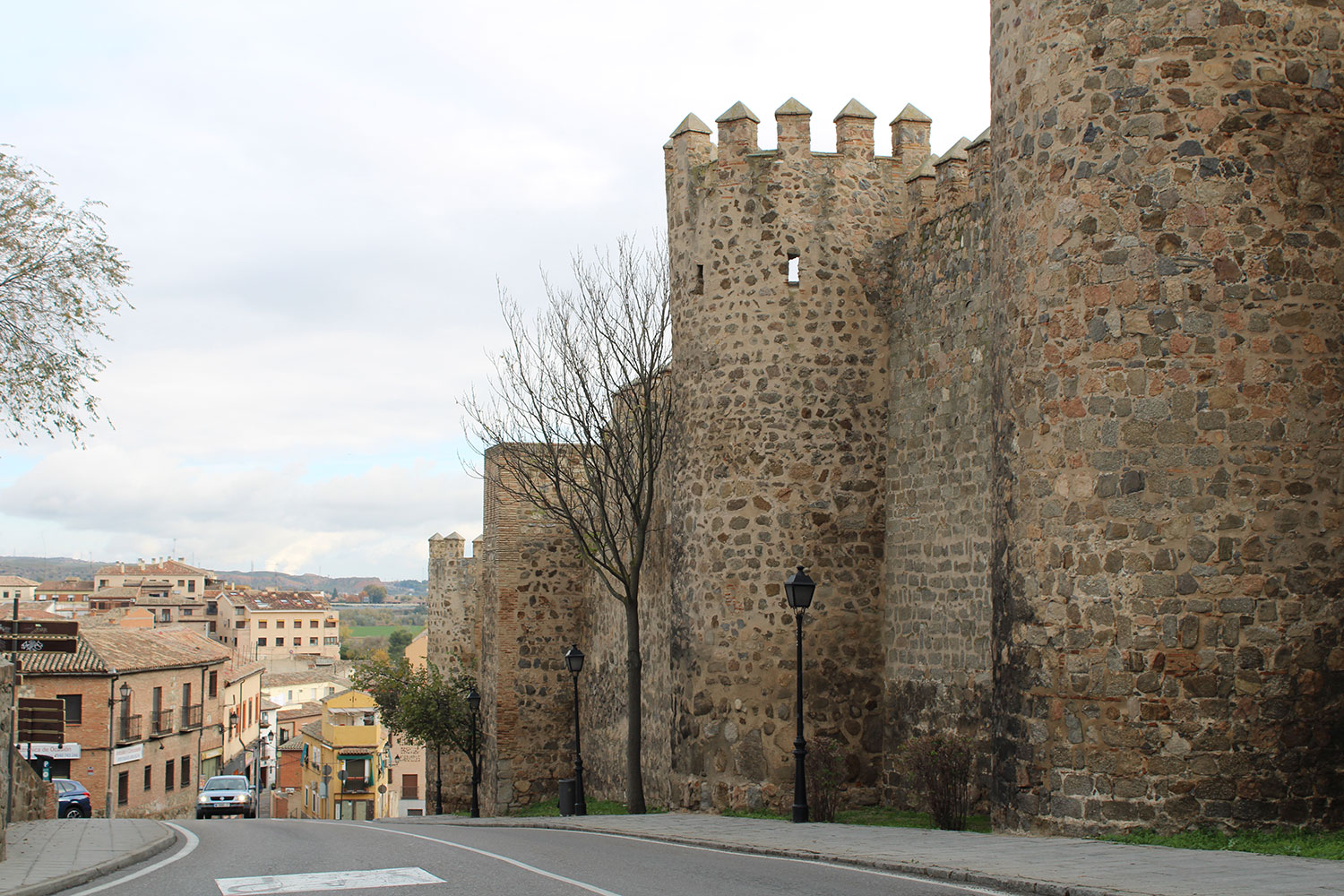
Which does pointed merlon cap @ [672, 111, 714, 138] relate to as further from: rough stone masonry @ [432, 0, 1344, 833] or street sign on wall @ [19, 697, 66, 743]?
street sign on wall @ [19, 697, 66, 743]

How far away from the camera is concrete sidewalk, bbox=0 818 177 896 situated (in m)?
10.8

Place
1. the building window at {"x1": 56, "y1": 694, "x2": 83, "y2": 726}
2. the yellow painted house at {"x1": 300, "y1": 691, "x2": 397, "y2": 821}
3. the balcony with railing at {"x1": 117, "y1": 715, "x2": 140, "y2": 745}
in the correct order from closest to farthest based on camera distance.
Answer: the building window at {"x1": 56, "y1": 694, "x2": 83, "y2": 726} → the balcony with railing at {"x1": 117, "y1": 715, "x2": 140, "y2": 745} → the yellow painted house at {"x1": 300, "y1": 691, "x2": 397, "y2": 821}

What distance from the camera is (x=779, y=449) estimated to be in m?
17.4

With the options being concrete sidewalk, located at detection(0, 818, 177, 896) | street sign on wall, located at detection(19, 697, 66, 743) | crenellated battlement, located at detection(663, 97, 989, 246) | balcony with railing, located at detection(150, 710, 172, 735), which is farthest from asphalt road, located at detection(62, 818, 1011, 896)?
balcony with railing, located at detection(150, 710, 172, 735)

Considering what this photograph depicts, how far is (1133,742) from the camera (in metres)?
10.6

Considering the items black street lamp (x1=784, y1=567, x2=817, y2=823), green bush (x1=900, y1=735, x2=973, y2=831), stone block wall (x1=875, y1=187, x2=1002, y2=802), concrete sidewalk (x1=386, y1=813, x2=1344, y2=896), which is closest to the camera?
concrete sidewalk (x1=386, y1=813, x2=1344, y2=896)

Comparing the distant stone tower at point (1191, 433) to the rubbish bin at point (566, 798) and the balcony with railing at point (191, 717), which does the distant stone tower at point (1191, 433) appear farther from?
the balcony with railing at point (191, 717)

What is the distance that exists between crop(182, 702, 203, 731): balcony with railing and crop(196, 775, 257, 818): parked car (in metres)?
13.9

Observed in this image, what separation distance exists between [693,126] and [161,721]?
1578 inches

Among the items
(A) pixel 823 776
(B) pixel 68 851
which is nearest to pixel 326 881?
(B) pixel 68 851

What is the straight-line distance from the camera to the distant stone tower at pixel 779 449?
17.1 meters

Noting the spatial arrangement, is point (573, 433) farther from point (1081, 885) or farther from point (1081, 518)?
point (1081, 885)

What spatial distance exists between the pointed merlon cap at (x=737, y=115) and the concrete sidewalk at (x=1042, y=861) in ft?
32.7

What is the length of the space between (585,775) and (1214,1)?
20291 mm
